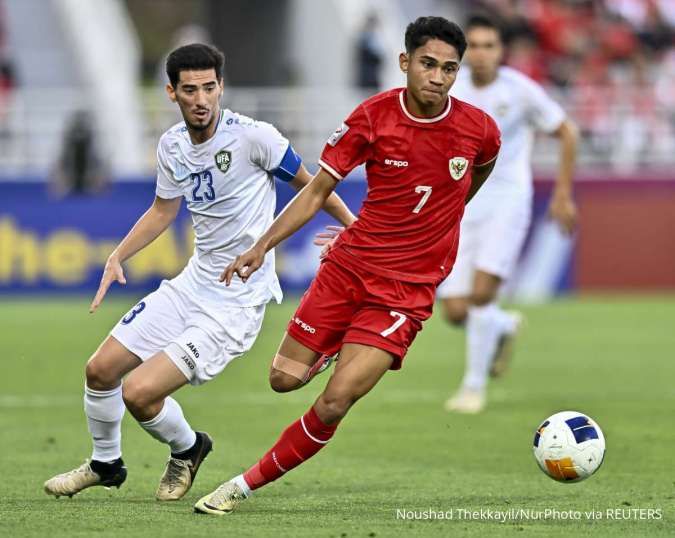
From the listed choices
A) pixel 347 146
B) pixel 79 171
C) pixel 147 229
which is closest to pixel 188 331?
pixel 147 229

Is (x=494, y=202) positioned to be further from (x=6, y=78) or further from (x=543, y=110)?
(x=6, y=78)

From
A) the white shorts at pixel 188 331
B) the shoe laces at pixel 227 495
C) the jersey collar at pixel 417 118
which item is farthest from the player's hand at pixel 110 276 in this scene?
the jersey collar at pixel 417 118

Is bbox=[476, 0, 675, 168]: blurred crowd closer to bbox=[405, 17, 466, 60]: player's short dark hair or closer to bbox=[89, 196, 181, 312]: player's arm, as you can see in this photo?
bbox=[89, 196, 181, 312]: player's arm

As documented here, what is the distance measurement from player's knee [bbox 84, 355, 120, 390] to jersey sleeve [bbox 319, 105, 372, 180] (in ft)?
4.88

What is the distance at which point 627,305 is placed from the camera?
20016 mm

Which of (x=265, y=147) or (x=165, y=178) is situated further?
(x=165, y=178)

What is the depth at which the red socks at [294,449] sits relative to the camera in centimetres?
695

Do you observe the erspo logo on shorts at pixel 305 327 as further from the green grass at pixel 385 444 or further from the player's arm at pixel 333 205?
the green grass at pixel 385 444

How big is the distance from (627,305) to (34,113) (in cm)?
881

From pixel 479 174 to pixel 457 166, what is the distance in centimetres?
35

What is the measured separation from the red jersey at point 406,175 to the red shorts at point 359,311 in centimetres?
6

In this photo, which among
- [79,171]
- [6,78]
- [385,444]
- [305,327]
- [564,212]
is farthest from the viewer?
[6,78]

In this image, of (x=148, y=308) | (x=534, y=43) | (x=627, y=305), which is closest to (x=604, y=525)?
(x=148, y=308)

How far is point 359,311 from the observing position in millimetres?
7086
